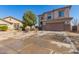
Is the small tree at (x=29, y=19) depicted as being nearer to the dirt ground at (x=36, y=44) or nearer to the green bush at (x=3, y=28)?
the dirt ground at (x=36, y=44)

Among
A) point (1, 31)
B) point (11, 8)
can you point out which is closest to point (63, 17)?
point (11, 8)

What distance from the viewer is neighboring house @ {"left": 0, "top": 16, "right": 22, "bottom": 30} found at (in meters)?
2.82

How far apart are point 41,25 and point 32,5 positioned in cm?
41

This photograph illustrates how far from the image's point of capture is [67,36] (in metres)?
2.86

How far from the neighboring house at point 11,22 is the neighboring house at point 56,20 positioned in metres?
0.41

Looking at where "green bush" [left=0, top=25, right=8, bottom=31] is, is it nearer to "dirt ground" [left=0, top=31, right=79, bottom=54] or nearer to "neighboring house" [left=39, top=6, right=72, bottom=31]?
"dirt ground" [left=0, top=31, right=79, bottom=54]

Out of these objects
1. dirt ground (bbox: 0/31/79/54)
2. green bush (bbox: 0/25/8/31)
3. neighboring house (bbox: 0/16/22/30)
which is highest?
neighboring house (bbox: 0/16/22/30)

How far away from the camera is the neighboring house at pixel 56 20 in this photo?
2.85 m

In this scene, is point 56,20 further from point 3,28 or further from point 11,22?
point 3,28

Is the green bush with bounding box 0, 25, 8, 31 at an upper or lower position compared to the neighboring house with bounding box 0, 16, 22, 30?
lower

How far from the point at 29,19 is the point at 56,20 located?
49cm

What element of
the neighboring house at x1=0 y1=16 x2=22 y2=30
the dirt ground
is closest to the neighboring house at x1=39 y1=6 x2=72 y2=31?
the dirt ground

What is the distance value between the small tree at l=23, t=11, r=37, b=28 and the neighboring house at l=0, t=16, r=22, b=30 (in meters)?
0.11
